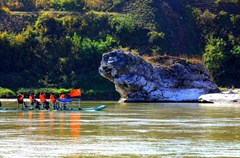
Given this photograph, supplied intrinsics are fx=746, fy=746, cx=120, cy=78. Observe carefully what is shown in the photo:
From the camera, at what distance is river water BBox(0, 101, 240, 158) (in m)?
34.2

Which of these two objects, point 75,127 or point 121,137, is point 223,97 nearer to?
point 75,127

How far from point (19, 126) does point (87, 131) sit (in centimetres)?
591

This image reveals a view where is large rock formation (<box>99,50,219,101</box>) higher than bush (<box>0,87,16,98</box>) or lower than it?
higher

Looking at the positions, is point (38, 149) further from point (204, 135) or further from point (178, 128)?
point (178, 128)

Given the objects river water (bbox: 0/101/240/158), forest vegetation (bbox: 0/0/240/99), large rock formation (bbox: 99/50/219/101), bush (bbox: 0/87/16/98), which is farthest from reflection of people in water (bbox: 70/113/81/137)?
forest vegetation (bbox: 0/0/240/99)

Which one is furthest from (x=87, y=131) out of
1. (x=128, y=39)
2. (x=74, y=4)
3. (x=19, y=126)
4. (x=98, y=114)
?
(x=74, y=4)

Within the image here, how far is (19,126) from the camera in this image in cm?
4916

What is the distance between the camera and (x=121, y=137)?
41.5 meters

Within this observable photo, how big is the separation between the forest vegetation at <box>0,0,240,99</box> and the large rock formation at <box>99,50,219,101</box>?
46.1 ft

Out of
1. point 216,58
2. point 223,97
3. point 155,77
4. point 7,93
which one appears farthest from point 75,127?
point 216,58

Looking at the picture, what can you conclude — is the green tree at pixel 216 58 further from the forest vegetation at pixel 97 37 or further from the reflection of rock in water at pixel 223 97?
the reflection of rock in water at pixel 223 97

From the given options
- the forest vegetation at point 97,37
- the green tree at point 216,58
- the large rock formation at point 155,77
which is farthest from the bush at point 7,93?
the green tree at point 216,58

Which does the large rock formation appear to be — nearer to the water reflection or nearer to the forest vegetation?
the forest vegetation

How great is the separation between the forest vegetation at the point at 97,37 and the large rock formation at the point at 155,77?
14038mm
